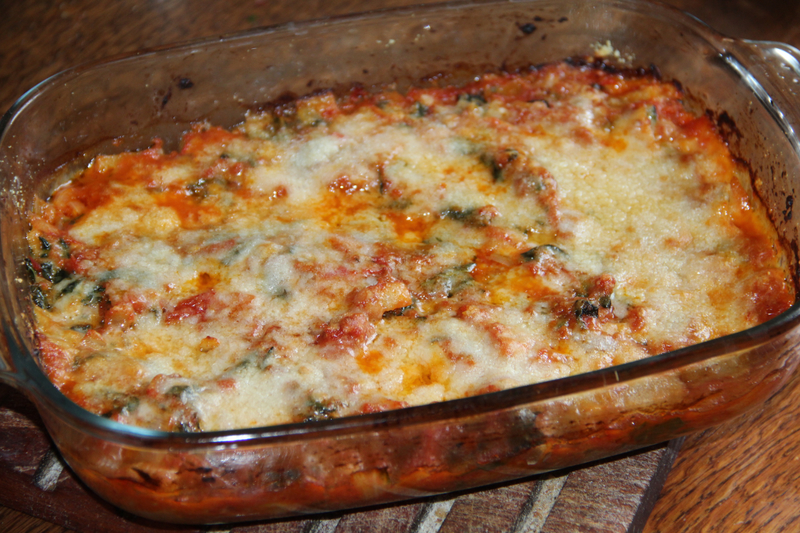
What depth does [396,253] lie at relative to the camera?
1.82 m

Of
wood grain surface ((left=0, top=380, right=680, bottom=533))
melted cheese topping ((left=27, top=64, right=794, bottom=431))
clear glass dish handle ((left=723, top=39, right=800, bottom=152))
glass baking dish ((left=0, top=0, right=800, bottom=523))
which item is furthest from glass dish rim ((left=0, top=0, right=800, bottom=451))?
clear glass dish handle ((left=723, top=39, right=800, bottom=152))

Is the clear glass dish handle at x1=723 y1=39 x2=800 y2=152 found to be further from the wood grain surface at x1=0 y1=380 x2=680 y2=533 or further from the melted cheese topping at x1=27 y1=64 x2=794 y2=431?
the wood grain surface at x1=0 y1=380 x2=680 y2=533

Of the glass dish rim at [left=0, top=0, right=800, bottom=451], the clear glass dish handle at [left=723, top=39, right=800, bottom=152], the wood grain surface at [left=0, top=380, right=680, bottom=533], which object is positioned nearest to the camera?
the glass dish rim at [left=0, top=0, right=800, bottom=451]

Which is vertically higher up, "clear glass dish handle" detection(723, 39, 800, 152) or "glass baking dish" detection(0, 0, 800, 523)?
"clear glass dish handle" detection(723, 39, 800, 152)

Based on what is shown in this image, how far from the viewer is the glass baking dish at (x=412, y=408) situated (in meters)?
1.28

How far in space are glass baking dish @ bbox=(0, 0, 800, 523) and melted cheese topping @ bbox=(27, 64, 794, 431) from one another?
0.08 m

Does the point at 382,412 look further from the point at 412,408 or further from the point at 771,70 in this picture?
the point at 771,70

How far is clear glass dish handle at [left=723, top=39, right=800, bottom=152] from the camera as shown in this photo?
1.90 metres

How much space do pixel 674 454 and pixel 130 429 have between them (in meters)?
1.13

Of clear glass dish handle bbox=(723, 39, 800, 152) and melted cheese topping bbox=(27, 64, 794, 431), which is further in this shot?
clear glass dish handle bbox=(723, 39, 800, 152)

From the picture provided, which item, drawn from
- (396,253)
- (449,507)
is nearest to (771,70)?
(396,253)

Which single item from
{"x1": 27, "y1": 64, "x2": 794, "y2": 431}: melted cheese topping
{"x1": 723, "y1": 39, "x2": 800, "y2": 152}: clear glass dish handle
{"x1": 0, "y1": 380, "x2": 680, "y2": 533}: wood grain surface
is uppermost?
{"x1": 723, "y1": 39, "x2": 800, "y2": 152}: clear glass dish handle

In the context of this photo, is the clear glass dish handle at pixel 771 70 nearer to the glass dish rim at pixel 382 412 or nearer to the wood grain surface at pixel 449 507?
the glass dish rim at pixel 382 412

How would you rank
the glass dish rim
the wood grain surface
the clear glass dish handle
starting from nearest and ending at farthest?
the glass dish rim → the wood grain surface → the clear glass dish handle
